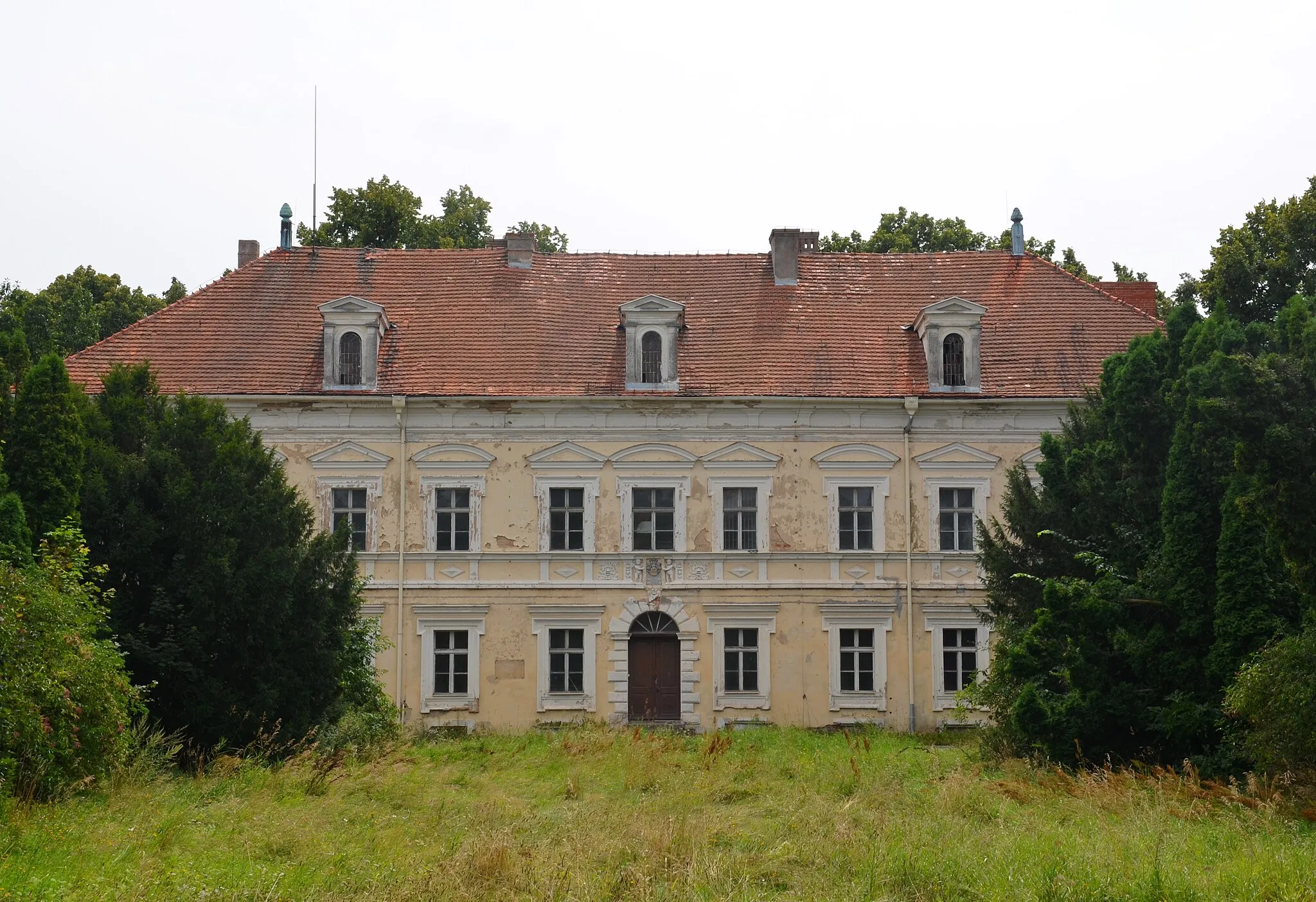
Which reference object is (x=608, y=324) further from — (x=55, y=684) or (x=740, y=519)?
(x=55, y=684)

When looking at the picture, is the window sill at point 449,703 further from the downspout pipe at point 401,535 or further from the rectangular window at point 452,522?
the rectangular window at point 452,522

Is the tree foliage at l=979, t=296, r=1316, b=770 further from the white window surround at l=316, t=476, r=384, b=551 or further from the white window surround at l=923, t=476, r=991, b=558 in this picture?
the white window surround at l=316, t=476, r=384, b=551

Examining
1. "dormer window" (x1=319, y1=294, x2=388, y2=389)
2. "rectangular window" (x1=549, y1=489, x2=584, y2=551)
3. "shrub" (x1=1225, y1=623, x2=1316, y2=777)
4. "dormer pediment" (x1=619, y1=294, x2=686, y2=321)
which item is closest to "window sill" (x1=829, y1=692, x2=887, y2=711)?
"rectangular window" (x1=549, y1=489, x2=584, y2=551)

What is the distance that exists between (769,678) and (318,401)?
10191 mm

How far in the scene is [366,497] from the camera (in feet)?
88.1

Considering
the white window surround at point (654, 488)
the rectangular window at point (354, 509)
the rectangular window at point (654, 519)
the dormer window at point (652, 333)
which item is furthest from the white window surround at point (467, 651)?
the dormer window at point (652, 333)

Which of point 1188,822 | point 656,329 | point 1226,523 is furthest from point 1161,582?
point 656,329

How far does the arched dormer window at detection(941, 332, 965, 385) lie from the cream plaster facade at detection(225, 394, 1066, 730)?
737 mm

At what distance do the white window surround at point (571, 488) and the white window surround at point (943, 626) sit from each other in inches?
261

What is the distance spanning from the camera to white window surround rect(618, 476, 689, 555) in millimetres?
26891

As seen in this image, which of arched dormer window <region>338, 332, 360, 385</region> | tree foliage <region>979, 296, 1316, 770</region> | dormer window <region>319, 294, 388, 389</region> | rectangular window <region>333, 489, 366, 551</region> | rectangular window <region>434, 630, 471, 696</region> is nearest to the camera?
tree foliage <region>979, 296, 1316, 770</region>

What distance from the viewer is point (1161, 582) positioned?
16.4 metres

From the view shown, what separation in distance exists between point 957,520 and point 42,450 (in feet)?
56.9

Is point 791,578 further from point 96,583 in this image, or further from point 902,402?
point 96,583
